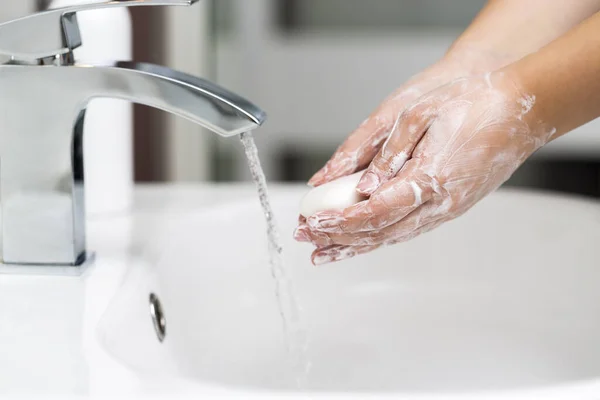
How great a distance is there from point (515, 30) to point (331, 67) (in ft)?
3.84

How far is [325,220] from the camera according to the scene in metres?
0.49

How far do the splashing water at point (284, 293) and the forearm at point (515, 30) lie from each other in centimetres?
22

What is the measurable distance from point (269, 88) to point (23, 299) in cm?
139

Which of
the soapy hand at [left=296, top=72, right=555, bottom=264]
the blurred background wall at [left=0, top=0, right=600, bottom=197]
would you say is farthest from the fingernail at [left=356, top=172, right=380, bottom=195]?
the blurred background wall at [left=0, top=0, right=600, bottom=197]

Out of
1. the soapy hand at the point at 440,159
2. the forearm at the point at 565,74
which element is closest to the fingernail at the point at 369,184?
the soapy hand at the point at 440,159

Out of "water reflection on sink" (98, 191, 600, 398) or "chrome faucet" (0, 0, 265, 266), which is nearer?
"chrome faucet" (0, 0, 265, 266)

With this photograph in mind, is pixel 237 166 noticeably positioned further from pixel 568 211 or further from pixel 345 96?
pixel 568 211

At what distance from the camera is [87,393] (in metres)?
0.36

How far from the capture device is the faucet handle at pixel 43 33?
0.45 meters

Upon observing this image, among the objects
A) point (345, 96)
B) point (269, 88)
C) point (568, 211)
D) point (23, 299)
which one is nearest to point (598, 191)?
point (345, 96)

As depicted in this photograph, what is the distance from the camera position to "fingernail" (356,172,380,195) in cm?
50

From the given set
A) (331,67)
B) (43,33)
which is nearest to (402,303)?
(43,33)

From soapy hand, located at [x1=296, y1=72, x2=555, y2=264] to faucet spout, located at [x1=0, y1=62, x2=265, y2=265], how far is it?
9 centimetres

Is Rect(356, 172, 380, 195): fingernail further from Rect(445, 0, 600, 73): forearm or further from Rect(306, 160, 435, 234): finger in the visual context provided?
Rect(445, 0, 600, 73): forearm
